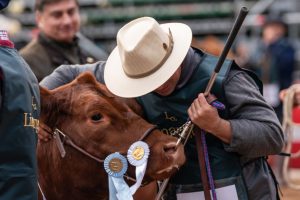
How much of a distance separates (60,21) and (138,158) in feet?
9.02

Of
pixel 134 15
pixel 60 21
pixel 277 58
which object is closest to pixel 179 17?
pixel 134 15

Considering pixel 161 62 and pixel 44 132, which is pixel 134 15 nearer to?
pixel 44 132

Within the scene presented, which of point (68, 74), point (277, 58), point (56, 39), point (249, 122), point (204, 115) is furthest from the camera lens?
point (277, 58)

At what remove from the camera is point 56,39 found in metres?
5.98

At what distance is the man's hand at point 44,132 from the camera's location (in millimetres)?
3652

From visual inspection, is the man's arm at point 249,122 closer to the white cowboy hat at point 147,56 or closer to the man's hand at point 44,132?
the white cowboy hat at point 147,56

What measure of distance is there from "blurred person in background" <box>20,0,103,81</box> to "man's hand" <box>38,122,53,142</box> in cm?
208

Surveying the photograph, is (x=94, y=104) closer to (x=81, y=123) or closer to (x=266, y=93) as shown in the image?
(x=81, y=123)

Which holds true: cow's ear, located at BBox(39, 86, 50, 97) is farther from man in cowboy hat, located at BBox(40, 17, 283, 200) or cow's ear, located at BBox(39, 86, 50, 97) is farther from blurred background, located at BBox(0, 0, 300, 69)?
blurred background, located at BBox(0, 0, 300, 69)

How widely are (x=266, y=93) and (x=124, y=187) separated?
6.17m

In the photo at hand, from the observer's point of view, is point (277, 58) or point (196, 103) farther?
point (277, 58)

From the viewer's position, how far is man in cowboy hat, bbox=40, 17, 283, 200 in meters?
3.46

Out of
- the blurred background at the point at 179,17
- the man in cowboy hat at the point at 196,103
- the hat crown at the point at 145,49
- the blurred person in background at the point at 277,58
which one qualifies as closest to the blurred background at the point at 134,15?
the blurred background at the point at 179,17

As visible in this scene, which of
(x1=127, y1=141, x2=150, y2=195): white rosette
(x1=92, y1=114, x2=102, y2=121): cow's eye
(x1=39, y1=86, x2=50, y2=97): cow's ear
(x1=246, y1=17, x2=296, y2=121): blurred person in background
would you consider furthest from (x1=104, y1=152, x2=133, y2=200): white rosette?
(x1=246, y1=17, x2=296, y2=121): blurred person in background
